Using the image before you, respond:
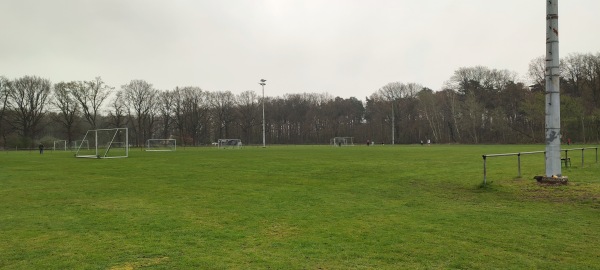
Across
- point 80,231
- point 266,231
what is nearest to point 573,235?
point 266,231

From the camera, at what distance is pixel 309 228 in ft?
25.2

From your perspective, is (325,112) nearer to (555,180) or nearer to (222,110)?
(222,110)

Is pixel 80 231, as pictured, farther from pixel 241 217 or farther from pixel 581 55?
pixel 581 55

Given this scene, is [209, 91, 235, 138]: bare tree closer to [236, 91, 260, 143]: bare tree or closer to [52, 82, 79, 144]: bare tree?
[236, 91, 260, 143]: bare tree

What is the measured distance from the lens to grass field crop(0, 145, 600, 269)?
18.6 ft

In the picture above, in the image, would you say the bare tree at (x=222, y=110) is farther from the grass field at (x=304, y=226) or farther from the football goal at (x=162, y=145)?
the grass field at (x=304, y=226)

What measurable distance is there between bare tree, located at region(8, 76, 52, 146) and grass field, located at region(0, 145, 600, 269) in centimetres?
7755

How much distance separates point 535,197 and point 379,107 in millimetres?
101382

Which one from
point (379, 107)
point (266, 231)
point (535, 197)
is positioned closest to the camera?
point (266, 231)

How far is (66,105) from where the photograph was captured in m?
81.2

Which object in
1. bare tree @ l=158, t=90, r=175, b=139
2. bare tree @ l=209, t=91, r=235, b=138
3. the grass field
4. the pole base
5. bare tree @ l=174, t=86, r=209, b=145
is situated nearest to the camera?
the grass field

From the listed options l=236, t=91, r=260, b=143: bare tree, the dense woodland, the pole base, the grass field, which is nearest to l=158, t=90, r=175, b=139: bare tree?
the dense woodland

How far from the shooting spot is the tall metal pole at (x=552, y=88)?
12688mm

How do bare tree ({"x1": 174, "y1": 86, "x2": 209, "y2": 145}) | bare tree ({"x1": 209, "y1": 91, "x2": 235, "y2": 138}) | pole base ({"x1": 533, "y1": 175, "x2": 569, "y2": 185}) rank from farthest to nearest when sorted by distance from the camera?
bare tree ({"x1": 209, "y1": 91, "x2": 235, "y2": 138}) → bare tree ({"x1": 174, "y1": 86, "x2": 209, "y2": 145}) → pole base ({"x1": 533, "y1": 175, "x2": 569, "y2": 185})
